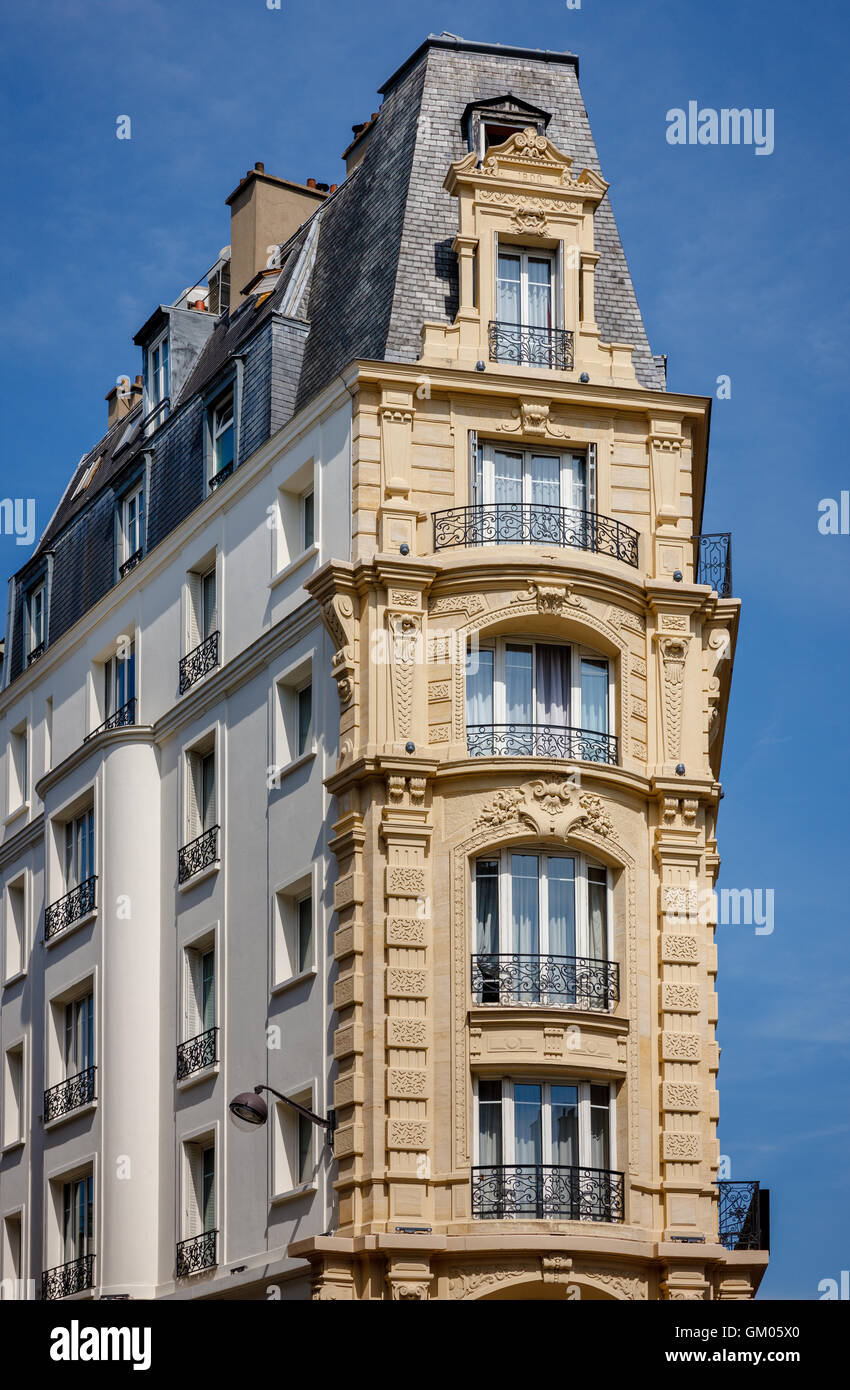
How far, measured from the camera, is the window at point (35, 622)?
51312mm

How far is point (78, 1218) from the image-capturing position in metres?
43.6

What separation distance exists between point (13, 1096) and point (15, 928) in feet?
11.4

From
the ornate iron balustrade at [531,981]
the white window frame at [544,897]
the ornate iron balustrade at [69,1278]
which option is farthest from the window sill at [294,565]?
the ornate iron balustrade at [69,1278]

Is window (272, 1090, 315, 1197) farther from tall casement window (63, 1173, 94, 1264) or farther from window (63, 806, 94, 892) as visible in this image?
window (63, 806, 94, 892)

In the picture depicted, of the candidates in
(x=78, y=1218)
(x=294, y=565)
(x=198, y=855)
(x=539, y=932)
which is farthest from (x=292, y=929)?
(x=78, y=1218)

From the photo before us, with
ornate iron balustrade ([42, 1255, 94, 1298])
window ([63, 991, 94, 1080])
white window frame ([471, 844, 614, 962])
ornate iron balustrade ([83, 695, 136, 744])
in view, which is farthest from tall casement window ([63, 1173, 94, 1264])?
white window frame ([471, 844, 614, 962])

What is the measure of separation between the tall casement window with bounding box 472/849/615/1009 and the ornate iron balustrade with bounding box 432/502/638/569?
484 cm

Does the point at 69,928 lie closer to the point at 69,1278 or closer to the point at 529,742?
the point at 69,1278

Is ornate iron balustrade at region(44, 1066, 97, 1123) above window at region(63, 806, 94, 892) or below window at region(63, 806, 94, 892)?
below

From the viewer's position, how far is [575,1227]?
3456cm

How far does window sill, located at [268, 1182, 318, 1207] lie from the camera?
36.0m

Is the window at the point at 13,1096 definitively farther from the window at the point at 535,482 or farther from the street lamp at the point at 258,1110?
the window at the point at 535,482

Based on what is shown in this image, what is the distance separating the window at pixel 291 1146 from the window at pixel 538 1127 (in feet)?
9.99

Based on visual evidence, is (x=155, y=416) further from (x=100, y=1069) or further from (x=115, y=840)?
(x=100, y=1069)
